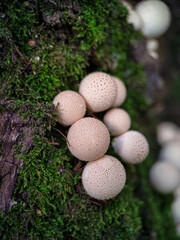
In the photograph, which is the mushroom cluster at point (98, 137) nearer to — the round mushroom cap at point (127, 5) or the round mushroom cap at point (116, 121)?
the round mushroom cap at point (116, 121)

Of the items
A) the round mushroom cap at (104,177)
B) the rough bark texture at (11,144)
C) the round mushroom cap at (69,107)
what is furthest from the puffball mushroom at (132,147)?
the rough bark texture at (11,144)

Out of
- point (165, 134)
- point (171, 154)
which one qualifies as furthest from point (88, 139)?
point (165, 134)

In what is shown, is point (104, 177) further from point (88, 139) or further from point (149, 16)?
point (149, 16)

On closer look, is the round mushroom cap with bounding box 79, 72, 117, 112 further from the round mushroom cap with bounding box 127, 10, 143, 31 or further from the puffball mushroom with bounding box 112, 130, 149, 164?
the round mushroom cap with bounding box 127, 10, 143, 31

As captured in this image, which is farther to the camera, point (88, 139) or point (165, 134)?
point (165, 134)

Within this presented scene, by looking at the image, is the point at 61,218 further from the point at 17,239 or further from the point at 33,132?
the point at 33,132

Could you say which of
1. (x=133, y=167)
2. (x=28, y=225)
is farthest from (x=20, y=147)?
(x=133, y=167)

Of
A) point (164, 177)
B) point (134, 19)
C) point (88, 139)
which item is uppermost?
point (134, 19)
